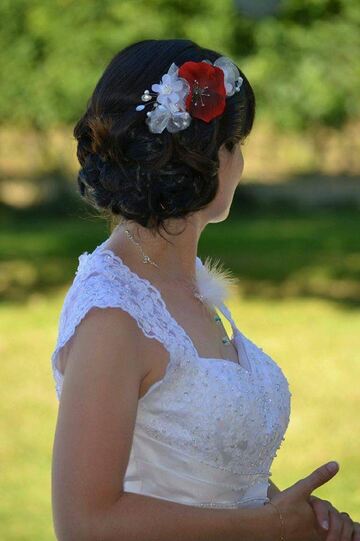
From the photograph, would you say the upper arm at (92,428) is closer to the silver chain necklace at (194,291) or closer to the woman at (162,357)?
the woman at (162,357)

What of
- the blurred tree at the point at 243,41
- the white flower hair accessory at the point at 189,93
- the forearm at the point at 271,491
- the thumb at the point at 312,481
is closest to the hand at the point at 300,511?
the thumb at the point at 312,481

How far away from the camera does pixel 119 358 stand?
2084 mm

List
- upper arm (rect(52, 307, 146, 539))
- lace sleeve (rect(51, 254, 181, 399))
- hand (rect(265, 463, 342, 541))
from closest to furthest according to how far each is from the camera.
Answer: upper arm (rect(52, 307, 146, 539))
lace sleeve (rect(51, 254, 181, 399))
hand (rect(265, 463, 342, 541))

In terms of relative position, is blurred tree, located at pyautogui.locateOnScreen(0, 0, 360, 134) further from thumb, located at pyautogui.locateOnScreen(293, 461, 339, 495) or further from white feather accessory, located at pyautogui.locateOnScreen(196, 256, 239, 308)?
thumb, located at pyautogui.locateOnScreen(293, 461, 339, 495)

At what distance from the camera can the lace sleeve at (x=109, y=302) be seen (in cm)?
219

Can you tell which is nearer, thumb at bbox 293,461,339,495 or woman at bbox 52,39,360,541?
woman at bbox 52,39,360,541

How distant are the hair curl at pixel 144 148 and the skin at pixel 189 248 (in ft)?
0.11

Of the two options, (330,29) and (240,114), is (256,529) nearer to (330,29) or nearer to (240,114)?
(240,114)

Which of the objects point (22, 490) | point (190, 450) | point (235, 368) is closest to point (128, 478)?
point (190, 450)

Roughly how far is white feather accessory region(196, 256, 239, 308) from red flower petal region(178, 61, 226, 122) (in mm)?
435

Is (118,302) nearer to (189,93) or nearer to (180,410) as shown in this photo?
(180,410)

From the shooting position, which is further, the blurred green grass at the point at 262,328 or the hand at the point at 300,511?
the blurred green grass at the point at 262,328

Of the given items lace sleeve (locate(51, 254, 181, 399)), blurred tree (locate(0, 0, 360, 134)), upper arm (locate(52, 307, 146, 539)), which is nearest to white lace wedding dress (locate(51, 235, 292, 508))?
lace sleeve (locate(51, 254, 181, 399))

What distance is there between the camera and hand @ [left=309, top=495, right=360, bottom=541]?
7.70ft
